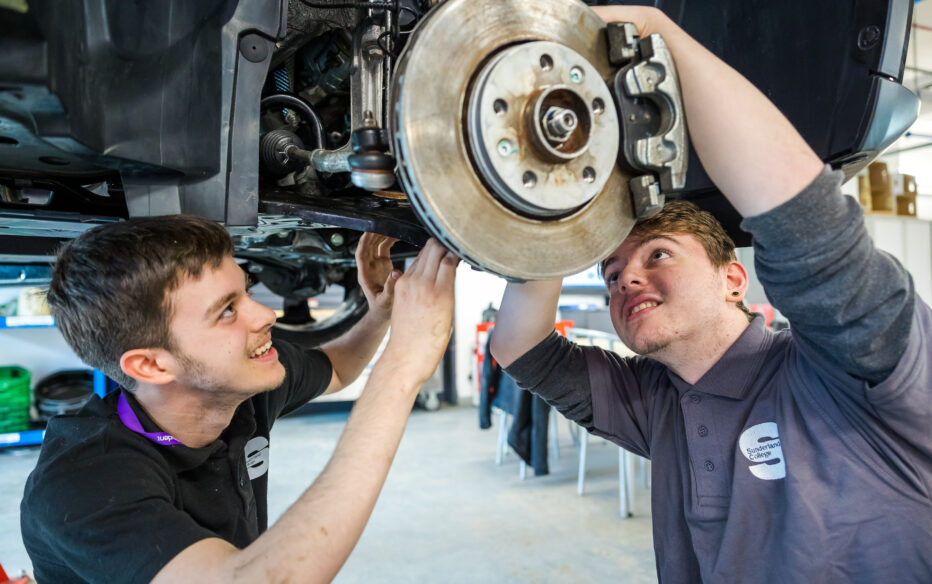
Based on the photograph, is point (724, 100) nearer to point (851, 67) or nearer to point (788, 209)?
point (788, 209)

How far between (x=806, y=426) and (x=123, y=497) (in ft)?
2.59

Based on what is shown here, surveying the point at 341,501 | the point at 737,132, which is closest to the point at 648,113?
the point at 737,132

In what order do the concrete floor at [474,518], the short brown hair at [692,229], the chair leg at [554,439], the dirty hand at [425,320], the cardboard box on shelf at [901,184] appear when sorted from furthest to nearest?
the cardboard box on shelf at [901,184]
the chair leg at [554,439]
the concrete floor at [474,518]
the short brown hair at [692,229]
the dirty hand at [425,320]

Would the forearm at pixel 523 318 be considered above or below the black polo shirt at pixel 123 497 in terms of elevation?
above

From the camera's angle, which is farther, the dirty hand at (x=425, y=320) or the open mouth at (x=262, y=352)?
the open mouth at (x=262, y=352)

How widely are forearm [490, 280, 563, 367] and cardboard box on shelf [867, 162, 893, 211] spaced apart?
14.4 feet

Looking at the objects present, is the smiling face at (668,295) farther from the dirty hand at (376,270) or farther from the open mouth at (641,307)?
the dirty hand at (376,270)

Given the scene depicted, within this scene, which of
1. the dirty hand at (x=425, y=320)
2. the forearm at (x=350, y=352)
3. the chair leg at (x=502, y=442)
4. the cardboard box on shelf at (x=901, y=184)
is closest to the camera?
the dirty hand at (x=425, y=320)

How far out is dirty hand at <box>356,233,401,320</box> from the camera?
99cm

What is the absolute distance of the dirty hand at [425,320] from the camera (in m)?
0.70

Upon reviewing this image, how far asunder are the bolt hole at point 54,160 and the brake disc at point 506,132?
1.39 ft

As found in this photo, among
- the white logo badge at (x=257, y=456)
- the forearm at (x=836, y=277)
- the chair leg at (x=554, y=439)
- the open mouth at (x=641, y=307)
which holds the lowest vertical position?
the chair leg at (x=554, y=439)

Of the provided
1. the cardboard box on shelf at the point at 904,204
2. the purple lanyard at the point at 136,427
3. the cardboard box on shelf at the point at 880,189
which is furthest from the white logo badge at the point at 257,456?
the cardboard box on shelf at the point at 904,204

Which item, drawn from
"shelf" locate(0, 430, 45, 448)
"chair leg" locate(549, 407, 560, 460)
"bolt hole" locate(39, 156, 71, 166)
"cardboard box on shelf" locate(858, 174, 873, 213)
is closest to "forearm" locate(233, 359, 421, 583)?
"bolt hole" locate(39, 156, 71, 166)
